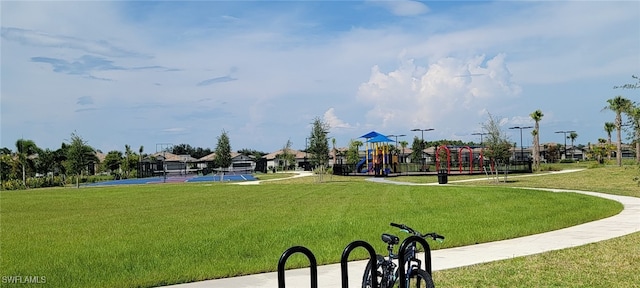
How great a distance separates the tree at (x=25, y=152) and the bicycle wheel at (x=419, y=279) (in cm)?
5671

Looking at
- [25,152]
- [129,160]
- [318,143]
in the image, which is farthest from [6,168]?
[318,143]

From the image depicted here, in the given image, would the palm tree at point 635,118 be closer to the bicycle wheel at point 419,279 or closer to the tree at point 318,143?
the bicycle wheel at point 419,279

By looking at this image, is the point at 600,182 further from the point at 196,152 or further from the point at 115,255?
the point at 196,152

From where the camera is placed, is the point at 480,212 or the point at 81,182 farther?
the point at 81,182

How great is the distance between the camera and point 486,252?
1066cm

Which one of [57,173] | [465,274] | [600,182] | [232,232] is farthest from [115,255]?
[57,173]

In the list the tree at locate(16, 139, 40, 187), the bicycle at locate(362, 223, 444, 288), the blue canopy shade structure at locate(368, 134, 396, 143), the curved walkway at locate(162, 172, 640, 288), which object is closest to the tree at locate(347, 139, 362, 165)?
the blue canopy shade structure at locate(368, 134, 396, 143)

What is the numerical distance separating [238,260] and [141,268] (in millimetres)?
1653

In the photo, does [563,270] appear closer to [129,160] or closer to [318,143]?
[318,143]

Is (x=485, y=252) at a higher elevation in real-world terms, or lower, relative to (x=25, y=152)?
lower

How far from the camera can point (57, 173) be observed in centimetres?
8050

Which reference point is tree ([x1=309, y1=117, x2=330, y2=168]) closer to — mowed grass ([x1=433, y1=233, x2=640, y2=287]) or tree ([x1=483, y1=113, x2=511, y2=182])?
tree ([x1=483, y1=113, x2=511, y2=182])

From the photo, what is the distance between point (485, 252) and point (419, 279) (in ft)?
16.5

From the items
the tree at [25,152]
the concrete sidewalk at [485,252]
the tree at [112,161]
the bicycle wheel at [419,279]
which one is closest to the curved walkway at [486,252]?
the concrete sidewalk at [485,252]
